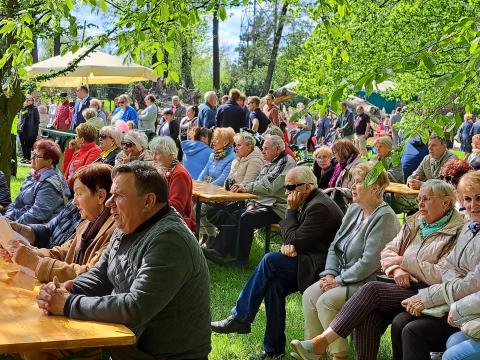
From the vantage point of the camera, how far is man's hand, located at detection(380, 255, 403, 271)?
185 inches

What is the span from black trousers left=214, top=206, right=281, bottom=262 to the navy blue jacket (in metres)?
6.17

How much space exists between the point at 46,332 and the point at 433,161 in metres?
6.42

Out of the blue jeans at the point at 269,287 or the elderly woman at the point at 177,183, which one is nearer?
the blue jeans at the point at 269,287

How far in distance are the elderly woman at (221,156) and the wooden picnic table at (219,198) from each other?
1.40ft

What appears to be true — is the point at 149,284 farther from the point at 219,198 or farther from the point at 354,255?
the point at 219,198

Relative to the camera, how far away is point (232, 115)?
14.5 meters

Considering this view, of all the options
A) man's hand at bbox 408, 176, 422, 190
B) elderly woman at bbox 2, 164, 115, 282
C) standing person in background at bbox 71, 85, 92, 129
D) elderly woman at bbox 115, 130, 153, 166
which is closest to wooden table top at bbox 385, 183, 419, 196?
man's hand at bbox 408, 176, 422, 190

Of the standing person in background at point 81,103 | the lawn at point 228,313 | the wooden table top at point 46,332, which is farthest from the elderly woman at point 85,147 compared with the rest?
the standing person in background at point 81,103

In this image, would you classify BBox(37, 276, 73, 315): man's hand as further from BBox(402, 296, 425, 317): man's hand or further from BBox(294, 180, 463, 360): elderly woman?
BBox(402, 296, 425, 317): man's hand

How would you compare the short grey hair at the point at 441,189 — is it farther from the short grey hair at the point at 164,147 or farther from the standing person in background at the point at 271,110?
the standing person in background at the point at 271,110

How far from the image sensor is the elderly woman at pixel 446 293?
4.15m

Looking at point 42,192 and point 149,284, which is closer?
point 149,284

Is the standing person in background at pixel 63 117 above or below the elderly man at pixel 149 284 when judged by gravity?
above

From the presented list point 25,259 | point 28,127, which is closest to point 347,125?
point 28,127
